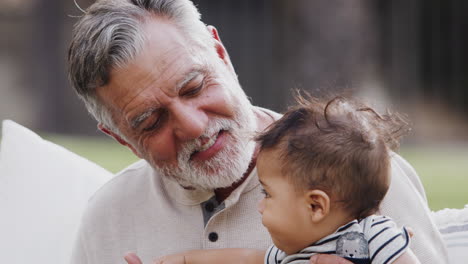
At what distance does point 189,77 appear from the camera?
293 cm

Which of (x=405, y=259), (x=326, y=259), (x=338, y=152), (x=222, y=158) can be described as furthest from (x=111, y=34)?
(x=405, y=259)

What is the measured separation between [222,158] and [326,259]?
0.59 meters

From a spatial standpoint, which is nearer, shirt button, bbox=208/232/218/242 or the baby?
the baby

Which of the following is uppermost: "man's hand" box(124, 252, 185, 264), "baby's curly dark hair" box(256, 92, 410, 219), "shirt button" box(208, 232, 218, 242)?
"baby's curly dark hair" box(256, 92, 410, 219)

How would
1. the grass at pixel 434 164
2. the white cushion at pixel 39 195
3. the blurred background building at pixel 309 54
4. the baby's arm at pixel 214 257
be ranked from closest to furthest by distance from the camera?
the baby's arm at pixel 214 257 → the white cushion at pixel 39 195 → the grass at pixel 434 164 → the blurred background building at pixel 309 54

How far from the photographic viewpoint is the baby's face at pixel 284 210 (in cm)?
250

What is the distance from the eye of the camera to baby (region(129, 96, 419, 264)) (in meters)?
2.43

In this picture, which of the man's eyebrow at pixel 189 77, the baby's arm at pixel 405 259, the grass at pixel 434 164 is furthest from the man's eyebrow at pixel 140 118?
the grass at pixel 434 164

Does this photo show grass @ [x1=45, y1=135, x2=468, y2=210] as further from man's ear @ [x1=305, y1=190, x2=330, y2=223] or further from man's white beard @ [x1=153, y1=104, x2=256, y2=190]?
man's ear @ [x1=305, y1=190, x2=330, y2=223]

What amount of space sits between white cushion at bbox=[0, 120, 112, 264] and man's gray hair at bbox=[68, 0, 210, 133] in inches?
27.9

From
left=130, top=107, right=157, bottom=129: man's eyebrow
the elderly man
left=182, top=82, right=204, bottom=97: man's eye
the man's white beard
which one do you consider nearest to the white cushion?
the elderly man

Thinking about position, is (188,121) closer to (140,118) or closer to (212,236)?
(140,118)

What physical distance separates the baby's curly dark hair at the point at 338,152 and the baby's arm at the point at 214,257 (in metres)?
0.44

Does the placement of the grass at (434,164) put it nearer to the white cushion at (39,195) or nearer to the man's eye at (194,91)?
the white cushion at (39,195)
